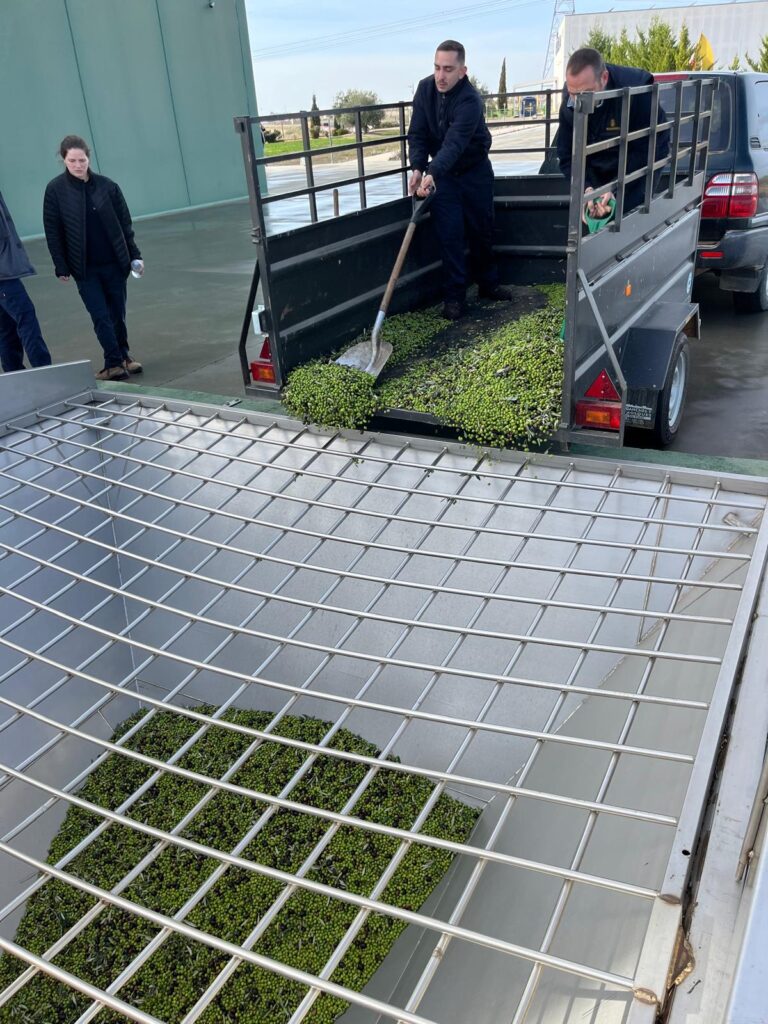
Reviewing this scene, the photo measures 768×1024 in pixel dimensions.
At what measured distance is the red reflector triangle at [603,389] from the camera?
3400 mm

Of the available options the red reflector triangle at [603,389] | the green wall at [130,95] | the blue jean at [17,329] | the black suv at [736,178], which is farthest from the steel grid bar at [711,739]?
the green wall at [130,95]

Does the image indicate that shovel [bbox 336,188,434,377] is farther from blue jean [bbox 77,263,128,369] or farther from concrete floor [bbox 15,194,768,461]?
blue jean [bbox 77,263,128,369]

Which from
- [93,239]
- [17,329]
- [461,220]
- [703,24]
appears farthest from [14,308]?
[703,24]

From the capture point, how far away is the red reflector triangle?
11.2 ft

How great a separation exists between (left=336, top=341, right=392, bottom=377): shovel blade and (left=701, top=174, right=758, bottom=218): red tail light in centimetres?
318

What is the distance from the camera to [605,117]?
171 inches

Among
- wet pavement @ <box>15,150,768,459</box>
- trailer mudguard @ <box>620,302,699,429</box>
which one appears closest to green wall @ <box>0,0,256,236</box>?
wet pavement @ <box>15,150,768,459</box>

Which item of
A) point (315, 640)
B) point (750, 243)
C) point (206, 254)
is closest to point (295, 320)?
point (315, 640)

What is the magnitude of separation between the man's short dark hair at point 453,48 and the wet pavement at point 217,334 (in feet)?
4.73

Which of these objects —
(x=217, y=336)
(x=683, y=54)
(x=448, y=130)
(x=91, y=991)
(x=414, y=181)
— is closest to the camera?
(x=91, y=991)

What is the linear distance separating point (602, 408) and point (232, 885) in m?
2.38

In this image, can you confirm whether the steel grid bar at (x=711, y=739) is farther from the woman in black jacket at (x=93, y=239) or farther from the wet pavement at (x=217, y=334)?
the woman in black jacket at (x=93, y=239)

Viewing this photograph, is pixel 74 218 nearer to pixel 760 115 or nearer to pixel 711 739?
pixel 760 115

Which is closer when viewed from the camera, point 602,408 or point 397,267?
point 602,408
